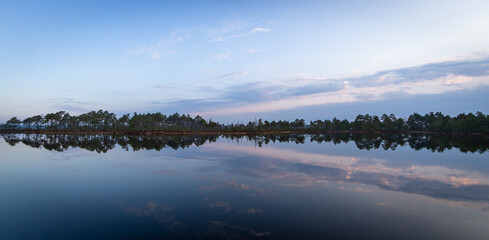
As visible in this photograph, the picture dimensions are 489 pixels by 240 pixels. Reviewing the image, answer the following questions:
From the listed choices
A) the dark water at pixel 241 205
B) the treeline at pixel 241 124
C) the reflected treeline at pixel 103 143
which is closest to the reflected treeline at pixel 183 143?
the reflected treeline at pixel 103 143

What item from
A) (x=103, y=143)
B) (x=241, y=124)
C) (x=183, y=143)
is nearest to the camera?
(x=103, y=143)

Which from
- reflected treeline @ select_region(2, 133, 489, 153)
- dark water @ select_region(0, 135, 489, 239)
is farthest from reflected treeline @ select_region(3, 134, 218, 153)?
dark water @ select_region(0, 135, 489, 239)

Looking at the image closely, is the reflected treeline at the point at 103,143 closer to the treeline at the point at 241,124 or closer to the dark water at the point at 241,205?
the dark water at the point at 241,205

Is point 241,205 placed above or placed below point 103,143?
below

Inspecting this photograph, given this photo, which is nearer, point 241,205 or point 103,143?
point 241,205

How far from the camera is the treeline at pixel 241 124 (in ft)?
240

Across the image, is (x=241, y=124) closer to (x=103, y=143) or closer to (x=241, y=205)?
(x=103, y=143)

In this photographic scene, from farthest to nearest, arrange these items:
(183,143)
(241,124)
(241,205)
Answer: (241,124)
(183,143)
(241,205)

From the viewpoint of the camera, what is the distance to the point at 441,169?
13.8 m

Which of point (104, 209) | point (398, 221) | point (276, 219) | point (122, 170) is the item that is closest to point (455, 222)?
point (398, 221)

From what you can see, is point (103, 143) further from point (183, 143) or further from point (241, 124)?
point (241, 124)

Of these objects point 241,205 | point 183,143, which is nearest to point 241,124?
point 183,143

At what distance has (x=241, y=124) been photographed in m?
82.6

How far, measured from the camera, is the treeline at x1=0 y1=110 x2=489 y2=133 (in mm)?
73044
